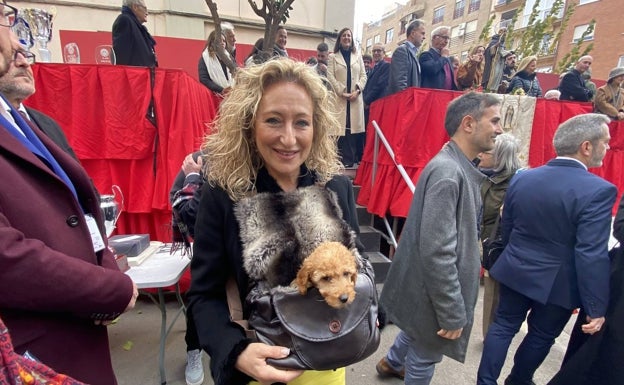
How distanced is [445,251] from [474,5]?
129 ft

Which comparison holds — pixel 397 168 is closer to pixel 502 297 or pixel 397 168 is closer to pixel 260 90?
pixel 502 297

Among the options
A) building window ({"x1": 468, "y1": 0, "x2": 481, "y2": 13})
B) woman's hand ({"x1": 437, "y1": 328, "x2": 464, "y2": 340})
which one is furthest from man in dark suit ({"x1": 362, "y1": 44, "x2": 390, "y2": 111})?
building window ({"x1": 468, "y1": 0, "x2": 481, "y2": 13})

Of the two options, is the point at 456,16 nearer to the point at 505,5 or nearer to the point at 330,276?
the point at 505,5

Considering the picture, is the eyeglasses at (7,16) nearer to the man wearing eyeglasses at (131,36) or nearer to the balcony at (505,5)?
the man wearing eyeglasses at (131,36)

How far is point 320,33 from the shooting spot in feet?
30.6

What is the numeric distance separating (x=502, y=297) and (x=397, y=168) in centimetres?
226

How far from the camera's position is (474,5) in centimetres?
3133

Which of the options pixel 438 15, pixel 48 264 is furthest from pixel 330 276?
pixel 438 15

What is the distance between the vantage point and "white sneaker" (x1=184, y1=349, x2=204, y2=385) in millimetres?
2518

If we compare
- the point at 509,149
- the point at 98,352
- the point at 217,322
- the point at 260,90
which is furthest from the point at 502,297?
the point at 98,352

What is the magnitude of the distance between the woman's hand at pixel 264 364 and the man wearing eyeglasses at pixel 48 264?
556mm

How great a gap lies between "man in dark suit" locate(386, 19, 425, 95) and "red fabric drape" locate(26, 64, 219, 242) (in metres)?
3.02

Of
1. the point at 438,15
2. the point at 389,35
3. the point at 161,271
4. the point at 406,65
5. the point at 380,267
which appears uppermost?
the point at 389,35

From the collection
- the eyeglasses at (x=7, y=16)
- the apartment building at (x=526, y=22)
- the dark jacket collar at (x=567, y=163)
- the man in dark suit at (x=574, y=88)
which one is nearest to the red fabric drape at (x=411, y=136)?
the man in dark suit at (x=574, y=88)
